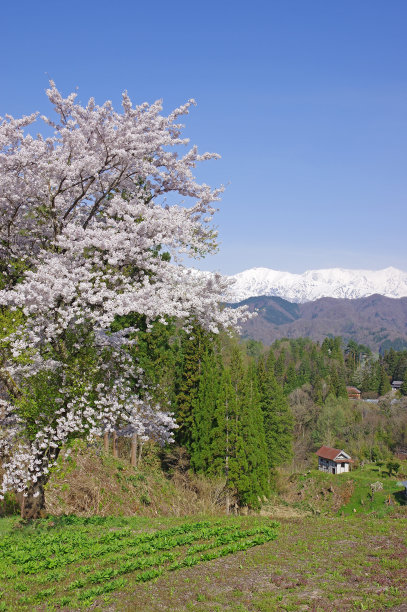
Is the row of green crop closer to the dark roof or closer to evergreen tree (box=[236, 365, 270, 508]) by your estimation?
evergreen tree (box=[236, 365, 270, 508])

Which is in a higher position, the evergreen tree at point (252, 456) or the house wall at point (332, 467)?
the evergreen tree at point (252, 456)

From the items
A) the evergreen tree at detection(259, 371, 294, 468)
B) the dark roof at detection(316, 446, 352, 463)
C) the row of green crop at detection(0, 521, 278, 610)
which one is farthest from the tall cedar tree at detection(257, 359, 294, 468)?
the row of green crop at detection(0, 521, 278, 610)

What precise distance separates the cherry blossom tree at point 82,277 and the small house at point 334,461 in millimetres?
63286

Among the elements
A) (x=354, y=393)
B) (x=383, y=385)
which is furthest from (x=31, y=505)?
(x=354, y=393)

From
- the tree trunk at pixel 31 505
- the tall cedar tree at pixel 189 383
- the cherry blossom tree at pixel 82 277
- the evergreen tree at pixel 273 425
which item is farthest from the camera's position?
the evergreen tree at pixel 273 425

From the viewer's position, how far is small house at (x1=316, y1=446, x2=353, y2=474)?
230 ft

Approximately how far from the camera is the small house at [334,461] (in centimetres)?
7000

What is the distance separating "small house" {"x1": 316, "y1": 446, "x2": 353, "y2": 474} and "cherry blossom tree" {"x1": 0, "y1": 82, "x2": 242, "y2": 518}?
2492 inches

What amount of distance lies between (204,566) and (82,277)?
6.39 m

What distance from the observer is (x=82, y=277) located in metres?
10.6

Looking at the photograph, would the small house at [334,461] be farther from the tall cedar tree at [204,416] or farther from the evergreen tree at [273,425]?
the tall cedar tree at [204,416]

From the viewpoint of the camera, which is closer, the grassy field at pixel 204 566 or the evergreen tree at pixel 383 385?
the grassy field at pixel 204 566

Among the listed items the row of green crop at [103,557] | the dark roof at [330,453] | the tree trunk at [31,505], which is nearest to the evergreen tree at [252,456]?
the row of green crop at [103,557]

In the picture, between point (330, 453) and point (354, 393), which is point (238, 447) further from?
point (354, 393)
